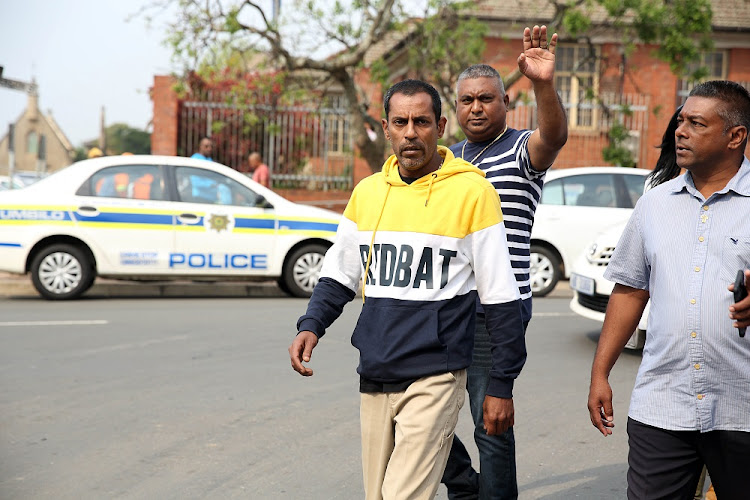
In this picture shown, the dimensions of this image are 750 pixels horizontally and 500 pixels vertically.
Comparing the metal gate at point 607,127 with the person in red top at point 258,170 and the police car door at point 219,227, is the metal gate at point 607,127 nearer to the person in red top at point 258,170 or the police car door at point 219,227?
the person in red top at point 258,170

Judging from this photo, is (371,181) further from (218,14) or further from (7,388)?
(218,14)

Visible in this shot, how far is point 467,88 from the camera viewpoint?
3.78 meters

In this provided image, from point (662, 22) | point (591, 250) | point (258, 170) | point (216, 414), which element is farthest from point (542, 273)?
point (662, 22)

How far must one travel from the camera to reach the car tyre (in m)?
12.2

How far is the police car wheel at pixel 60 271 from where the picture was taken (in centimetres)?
1135

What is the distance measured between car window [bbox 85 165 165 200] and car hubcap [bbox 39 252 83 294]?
793 mm

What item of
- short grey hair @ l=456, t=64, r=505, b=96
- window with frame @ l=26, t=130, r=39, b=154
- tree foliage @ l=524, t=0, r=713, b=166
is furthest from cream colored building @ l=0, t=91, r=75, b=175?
short grey hair @ l=456, t=64, r=505, b=96

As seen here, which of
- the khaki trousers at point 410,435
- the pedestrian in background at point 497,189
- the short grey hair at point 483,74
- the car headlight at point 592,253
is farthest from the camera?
the car headlight at point 592,253

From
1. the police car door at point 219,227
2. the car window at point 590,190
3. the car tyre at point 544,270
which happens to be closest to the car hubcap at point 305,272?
the police car door at point 219,227

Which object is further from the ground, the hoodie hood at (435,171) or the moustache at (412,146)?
the moustache at (412,146)

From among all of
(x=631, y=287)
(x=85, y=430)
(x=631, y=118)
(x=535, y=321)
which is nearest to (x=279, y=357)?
(x=85, y=430)

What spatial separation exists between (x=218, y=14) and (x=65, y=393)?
419 inches

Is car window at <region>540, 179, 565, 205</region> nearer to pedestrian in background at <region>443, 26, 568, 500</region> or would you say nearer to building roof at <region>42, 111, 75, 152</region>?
pedestrian in background at <region>443, 26, 568, 500</region>

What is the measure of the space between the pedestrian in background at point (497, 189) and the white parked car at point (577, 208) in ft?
27.7
